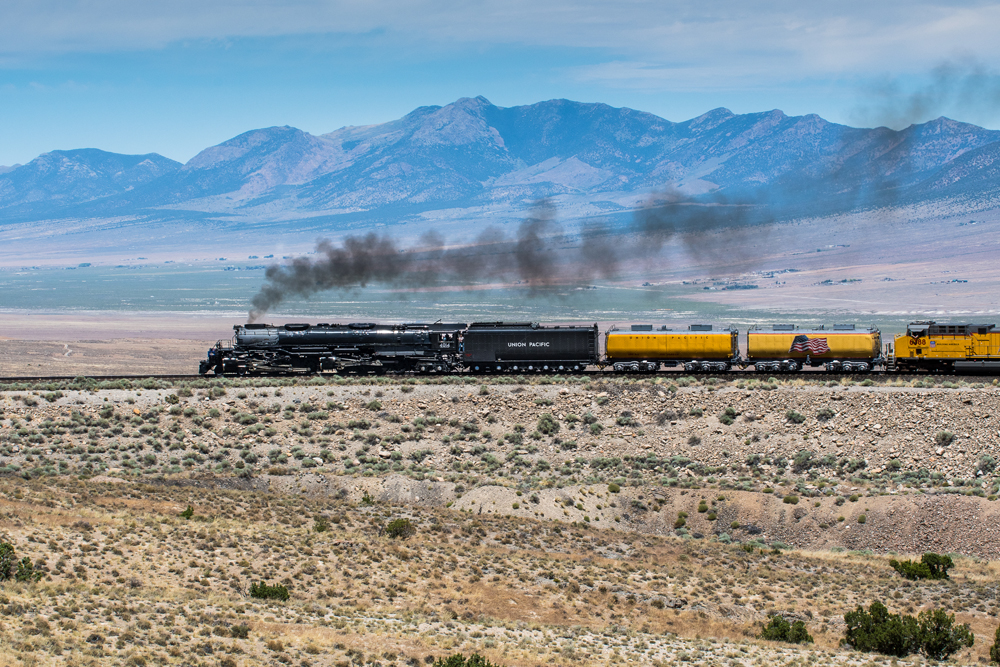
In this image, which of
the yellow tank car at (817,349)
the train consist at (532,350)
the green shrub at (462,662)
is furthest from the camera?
the train consist at (532,350)

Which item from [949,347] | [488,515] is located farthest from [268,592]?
[949,347]

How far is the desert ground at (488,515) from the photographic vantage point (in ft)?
69.7

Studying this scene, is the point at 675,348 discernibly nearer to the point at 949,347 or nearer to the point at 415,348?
the point at 949,347

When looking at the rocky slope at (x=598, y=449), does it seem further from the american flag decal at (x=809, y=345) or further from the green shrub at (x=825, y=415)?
the american flag decal at (x=809, y=345)

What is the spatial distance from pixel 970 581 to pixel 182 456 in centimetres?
3028

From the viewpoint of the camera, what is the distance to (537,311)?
14238cm

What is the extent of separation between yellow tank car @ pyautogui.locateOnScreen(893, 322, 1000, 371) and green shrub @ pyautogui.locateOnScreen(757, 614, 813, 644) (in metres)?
29.1

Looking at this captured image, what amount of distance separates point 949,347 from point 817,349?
6427 millimetres

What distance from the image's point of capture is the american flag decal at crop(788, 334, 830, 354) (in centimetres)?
4922

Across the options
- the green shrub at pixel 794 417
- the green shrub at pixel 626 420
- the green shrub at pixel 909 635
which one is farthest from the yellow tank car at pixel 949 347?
the green shrub at pixel 909 635

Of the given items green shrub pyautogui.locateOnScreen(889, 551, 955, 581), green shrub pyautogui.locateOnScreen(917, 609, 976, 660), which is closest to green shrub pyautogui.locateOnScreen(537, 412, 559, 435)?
green shrub pyautogui.locateOnScreen(889, 551, 955, 581)

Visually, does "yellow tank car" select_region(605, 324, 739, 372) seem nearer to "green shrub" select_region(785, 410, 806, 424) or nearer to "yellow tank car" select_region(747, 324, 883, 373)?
"yellow tank car" select_region(747, 324, 883, 373)

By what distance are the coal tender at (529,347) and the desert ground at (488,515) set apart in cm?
254

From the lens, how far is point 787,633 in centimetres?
2336
